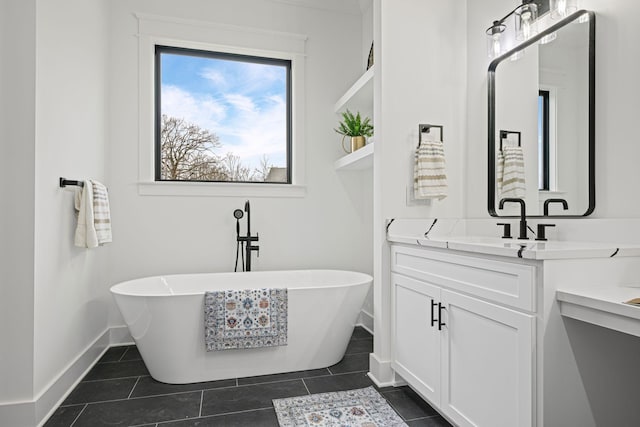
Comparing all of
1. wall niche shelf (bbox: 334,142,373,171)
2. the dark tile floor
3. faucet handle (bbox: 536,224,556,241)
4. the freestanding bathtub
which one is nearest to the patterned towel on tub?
the freestanding bathtub

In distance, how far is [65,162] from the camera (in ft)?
7.39

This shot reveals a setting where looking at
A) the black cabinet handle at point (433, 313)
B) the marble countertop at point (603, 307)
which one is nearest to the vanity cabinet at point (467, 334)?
the black cabinet handle at point (433, 313)

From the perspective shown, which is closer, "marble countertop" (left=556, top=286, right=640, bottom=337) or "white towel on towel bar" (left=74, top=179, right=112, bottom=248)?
"marble countertop" (left=556, top=286, right=640, bottom=337)

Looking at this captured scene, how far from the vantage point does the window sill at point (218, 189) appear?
124 inches

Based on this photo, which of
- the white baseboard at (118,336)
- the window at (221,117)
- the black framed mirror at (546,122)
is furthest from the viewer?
the window at (221,117)

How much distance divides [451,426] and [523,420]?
24.8 inches

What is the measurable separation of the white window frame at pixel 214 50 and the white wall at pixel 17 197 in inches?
49.6

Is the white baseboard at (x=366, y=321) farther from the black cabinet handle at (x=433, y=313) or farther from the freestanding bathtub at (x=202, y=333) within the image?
the black cabinet handle at (x=433, y=313)

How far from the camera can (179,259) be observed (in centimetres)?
320

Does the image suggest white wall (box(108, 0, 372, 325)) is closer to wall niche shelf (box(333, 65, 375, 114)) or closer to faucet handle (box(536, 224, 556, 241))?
wall niche shelf (box(333, 65, 375, 114))

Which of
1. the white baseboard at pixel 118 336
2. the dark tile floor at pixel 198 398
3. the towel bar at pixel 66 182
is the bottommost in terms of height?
the dark tile floor at pixel 198 398

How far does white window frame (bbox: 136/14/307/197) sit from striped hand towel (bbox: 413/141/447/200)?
1.38 m

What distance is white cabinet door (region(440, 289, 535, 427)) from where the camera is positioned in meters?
1.32

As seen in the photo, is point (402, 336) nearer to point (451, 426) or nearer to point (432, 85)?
point (451, 426)
